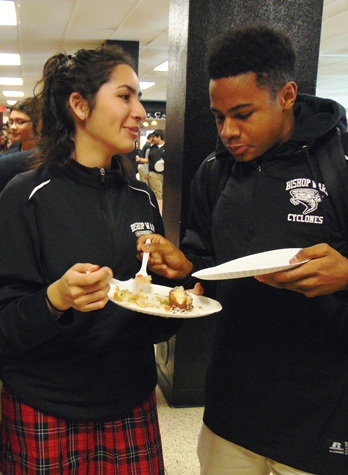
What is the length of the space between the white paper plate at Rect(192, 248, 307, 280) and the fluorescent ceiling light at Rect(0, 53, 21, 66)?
8568 millimetres

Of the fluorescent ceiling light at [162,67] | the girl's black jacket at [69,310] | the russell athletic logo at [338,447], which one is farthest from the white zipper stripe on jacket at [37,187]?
the fluorescent ceiling light at [162,67]

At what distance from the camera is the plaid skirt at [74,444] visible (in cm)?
124

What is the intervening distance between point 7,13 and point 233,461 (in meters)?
6.01

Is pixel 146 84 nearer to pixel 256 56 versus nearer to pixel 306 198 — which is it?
pixel 256 56

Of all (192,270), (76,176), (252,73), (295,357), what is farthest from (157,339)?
(252,73)

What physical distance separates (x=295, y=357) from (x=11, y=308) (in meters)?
0.74

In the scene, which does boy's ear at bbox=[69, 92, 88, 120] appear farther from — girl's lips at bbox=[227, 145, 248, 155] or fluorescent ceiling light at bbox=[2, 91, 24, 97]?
fluorescent ceiling light at bbox=[2, 91, 24, 97]

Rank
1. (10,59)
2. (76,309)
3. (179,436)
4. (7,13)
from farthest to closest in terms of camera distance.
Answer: (10,59) → (7,13) → (179,436) → (76,309)

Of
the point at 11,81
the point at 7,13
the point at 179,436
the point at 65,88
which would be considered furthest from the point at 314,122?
the point at 11,81

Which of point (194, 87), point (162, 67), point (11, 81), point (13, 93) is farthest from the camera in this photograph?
point (13, 93)

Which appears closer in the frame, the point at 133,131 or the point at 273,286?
Answer: the point at 273,286

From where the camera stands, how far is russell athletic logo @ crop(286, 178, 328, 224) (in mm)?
1270

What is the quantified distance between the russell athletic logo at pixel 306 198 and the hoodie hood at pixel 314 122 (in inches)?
3.8

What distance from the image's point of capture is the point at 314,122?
131 cm
